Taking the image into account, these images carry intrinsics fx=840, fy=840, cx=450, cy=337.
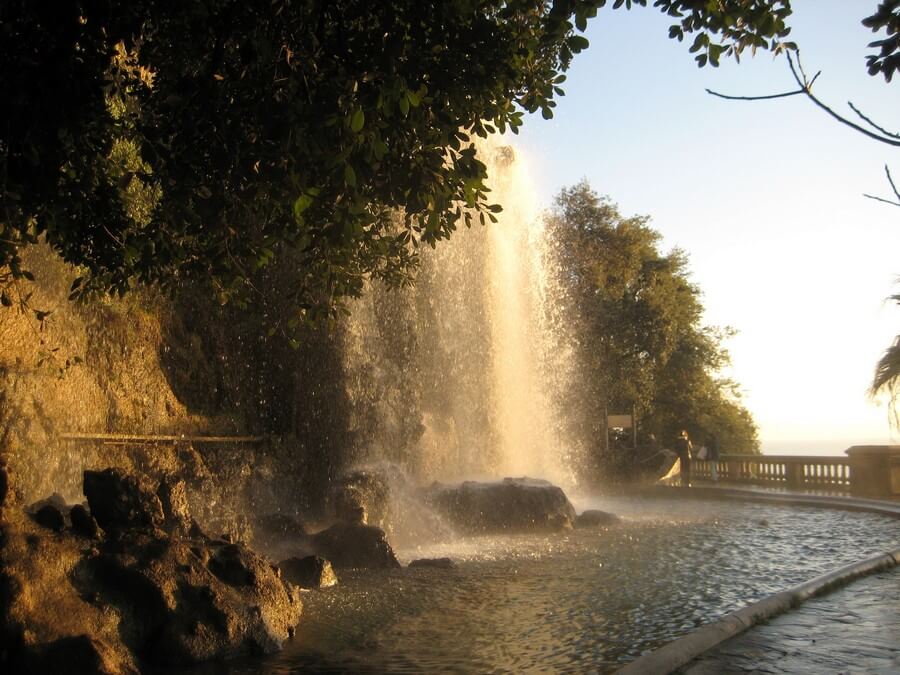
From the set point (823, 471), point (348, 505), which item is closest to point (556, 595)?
point (348, 505)

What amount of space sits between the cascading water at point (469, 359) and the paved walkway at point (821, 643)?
1506 cm

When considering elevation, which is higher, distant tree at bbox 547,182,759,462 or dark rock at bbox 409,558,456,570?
distant tree at bbox 547,182,759,462

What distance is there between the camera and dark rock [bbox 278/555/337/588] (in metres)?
11.0

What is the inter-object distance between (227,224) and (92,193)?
4.96 ft

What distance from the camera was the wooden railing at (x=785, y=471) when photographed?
25.5 metres

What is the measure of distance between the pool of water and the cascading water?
7.46m

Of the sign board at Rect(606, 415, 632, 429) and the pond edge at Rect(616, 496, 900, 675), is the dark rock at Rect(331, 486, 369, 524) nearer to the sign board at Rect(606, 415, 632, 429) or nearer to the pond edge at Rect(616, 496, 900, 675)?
the pond edge at Rect(616, 496, 900, 675)

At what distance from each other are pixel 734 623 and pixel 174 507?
20.5ft

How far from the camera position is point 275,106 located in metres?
7.58

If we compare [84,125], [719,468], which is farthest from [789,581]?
[719,468]

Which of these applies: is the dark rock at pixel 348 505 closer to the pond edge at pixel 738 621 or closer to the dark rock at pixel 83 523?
the dark rock at pixel 83 523

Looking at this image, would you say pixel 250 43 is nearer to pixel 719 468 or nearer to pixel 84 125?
pixel 84 125

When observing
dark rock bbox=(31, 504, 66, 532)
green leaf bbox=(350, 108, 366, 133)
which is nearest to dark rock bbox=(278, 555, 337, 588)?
dark rock bbox=(31, 504, 66, 532)

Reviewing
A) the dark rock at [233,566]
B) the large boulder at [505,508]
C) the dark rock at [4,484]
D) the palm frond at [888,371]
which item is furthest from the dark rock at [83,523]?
the palm frond at [888,371]
